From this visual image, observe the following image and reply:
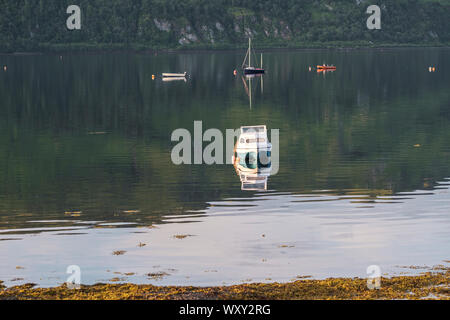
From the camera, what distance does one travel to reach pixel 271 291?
3575 centimetres

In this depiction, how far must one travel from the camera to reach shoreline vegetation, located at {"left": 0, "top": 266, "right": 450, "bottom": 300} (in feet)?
113

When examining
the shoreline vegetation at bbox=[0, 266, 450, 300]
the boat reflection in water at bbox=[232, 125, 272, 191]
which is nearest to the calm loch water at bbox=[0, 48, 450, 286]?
the boat reflection in water at bbox=[232, 125, 272, 191]

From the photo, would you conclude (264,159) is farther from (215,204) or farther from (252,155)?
(215,204)

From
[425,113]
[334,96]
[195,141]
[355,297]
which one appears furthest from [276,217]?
[334,96]

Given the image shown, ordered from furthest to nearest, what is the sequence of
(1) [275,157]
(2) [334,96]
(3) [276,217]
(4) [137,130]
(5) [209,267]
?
(2) [334,96]
(4) [137,130]
(1) [275,157]
(3) [276,217]
(5) [209,267]

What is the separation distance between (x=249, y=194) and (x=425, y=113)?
3091 inches

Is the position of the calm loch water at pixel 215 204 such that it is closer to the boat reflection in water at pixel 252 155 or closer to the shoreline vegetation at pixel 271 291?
the boat reflection in water at pixel 252 155

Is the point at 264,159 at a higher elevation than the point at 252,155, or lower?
lower

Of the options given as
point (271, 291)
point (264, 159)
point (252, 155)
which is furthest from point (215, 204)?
point (271, 291)

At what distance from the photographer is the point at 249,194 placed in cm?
6600

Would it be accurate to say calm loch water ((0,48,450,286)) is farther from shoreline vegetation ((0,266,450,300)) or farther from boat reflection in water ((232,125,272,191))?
shoreline vegetation ((0,266,450,300))

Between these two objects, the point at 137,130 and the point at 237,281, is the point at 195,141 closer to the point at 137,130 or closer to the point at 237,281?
the point at 137,130
